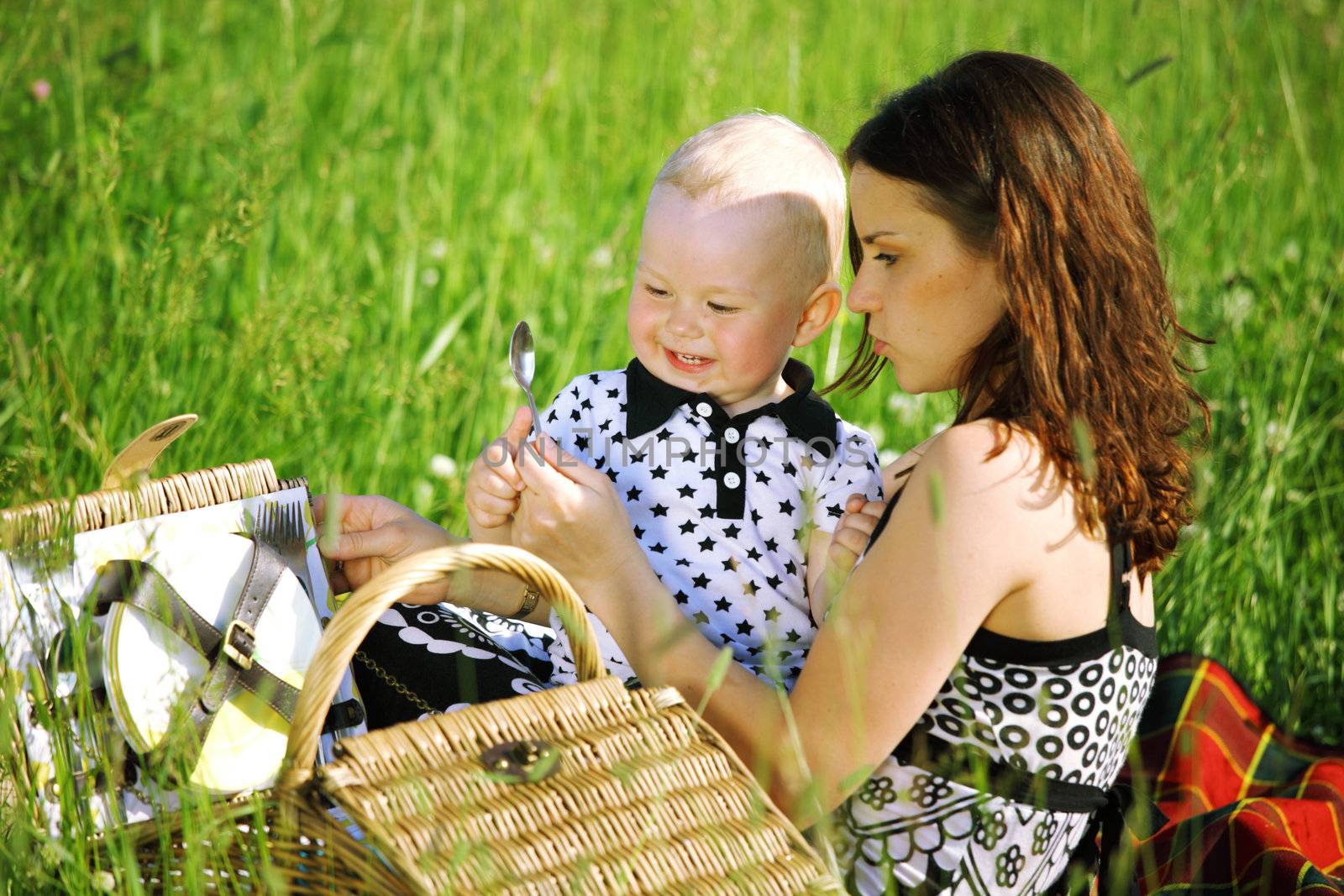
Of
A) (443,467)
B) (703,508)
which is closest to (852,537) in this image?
(703,508)

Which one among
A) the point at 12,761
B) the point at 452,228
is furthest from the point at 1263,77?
the point at 12,761

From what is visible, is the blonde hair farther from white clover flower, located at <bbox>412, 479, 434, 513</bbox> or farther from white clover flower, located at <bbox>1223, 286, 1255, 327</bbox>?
white clover flower, located at <bbox>1223, 286, 1255, 327</bbox>

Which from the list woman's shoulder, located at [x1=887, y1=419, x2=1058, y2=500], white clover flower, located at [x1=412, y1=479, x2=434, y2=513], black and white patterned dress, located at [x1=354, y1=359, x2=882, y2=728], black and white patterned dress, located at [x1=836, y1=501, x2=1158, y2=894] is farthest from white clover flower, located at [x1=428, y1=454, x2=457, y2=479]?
woman's shoulder, located at [x1=887, y1=419, x2=1058, y2=500]

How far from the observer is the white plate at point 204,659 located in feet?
5.34

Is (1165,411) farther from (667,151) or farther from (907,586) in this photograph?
(667,151)

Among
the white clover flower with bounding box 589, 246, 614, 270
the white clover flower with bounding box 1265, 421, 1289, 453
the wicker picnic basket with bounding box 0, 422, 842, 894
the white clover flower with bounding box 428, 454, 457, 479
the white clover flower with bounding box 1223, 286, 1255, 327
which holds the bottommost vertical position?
the white clover flower with bounding box 428, 454, 457, 479

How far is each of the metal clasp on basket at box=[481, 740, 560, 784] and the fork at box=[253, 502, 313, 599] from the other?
1.94 ft

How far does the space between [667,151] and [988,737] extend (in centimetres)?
297

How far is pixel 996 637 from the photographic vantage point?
1.66 m

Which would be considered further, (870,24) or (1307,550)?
(870,24)

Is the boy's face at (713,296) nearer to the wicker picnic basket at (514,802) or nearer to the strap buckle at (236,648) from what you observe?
the wicker picnic basket at (514,802)

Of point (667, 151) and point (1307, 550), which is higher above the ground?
point (667, 151)

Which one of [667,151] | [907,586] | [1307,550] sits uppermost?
[907,586]

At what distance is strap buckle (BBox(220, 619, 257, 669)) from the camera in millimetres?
1705
